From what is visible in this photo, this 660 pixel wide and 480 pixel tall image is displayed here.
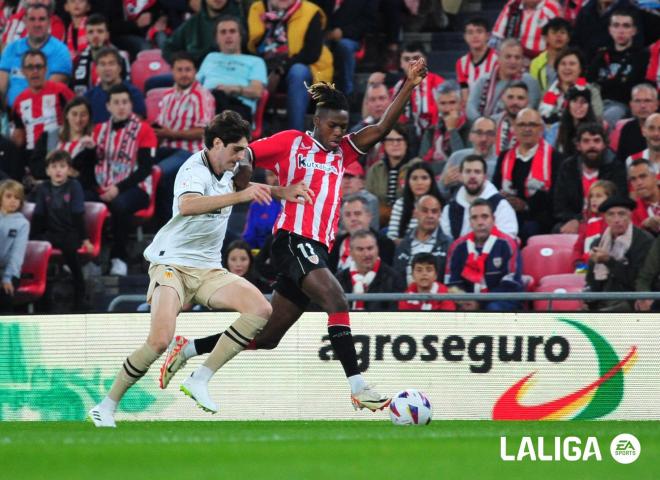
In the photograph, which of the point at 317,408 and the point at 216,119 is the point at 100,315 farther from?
the point at 216,119

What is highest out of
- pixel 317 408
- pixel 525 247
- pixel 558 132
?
pixel 558 132

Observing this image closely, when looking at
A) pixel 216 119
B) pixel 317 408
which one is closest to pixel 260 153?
pixel 216 119

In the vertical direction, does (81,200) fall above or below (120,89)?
below

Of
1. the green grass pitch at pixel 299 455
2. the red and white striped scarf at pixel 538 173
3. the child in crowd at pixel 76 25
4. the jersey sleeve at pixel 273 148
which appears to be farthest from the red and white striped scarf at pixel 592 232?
the child in crowd at pixel 76 25

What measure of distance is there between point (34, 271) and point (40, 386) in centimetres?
304

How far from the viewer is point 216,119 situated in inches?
406

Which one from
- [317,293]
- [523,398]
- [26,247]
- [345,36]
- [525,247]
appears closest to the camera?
[317,293]

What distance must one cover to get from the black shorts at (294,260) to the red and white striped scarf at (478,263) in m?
3.28

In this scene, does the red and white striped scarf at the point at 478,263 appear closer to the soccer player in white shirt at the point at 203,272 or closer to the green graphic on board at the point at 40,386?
the green graphic on board at the point at 40,386

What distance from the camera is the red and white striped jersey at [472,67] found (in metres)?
16.0

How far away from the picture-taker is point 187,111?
16.4 meters

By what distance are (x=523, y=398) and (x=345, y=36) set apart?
6591 millimetres

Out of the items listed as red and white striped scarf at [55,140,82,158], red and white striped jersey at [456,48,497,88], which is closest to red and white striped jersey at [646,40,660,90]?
red and white striped jersey at [456,48,497,88]

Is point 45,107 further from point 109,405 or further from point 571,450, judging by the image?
point 571,450
